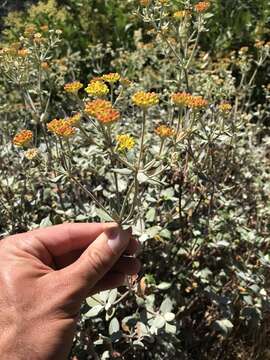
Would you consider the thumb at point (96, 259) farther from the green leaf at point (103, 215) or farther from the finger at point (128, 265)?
the finger at point (128, 265)

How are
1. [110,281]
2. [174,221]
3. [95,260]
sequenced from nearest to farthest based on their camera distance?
[95,260], [110,281], [174,221]

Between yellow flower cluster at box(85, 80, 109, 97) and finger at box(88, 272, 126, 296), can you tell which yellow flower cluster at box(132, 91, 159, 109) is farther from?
finger at box(88, 272, 126, 296)

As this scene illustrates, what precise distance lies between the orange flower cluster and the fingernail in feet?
1.17

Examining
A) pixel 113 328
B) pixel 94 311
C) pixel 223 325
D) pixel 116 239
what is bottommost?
pixel 223 325

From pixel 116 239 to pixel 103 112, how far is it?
0.39 m

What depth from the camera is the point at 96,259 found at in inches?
56.1

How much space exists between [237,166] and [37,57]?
47.9 inches

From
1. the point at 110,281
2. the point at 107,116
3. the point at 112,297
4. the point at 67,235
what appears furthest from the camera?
the point at 112,297

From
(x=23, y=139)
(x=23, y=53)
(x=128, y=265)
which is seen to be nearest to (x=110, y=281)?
(x=128, y=265)

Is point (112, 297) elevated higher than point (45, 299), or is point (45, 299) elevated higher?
point (45, 299)

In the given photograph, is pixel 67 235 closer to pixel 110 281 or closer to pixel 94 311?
pixel 110 281

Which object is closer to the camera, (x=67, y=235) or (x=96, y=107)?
(x=96, y=107)

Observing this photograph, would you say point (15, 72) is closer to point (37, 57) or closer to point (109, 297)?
point (37, 57)

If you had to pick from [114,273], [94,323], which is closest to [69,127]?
[114,273]
